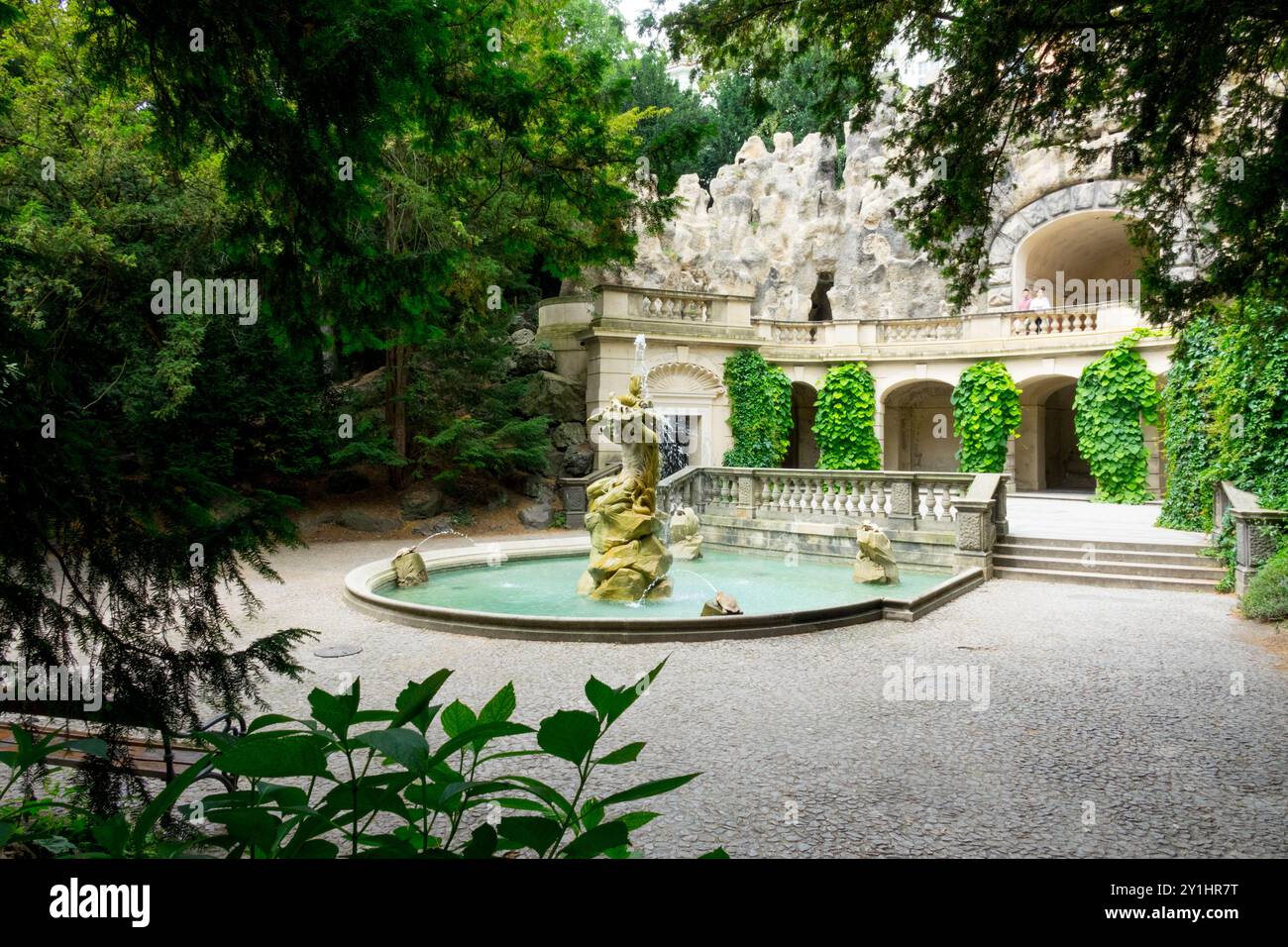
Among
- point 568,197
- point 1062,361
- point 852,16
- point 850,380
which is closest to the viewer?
point 568,197

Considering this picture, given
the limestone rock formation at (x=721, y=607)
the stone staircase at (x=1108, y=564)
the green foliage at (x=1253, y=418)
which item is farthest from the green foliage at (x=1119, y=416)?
the limestone rock formation at (x=721, y=607)

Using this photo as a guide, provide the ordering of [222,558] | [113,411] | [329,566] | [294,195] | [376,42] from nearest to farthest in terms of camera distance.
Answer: [222,558]
[376,42]
[294,195]
[329,566]
[113,411]

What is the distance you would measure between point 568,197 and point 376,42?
1.96 meters

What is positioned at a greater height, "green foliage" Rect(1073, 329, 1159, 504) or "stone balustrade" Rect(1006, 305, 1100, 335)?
"stone balustrade" Rect(1006, 305, 1100, 335)

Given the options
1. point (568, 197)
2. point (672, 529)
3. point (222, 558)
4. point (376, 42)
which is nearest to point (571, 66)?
point (568, 197)

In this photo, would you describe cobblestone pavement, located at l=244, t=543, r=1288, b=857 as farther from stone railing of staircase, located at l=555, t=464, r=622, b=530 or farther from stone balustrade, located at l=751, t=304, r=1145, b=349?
stone balustrade, located at l=751, t=304, r=1145, b=349

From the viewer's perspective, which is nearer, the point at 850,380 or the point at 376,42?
the point at 376,42

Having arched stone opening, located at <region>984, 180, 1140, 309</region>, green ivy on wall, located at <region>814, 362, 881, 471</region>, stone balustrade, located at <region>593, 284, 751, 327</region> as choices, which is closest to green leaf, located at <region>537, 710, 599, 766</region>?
stone balustrade, located at <region>593, 284, 751, 327</region>

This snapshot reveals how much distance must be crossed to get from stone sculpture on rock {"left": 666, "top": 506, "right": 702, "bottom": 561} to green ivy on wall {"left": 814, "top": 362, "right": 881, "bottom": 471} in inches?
399

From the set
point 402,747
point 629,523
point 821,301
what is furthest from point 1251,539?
point 821,301

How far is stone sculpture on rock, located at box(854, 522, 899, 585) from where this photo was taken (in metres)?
11.4

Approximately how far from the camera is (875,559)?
11.5 meters
